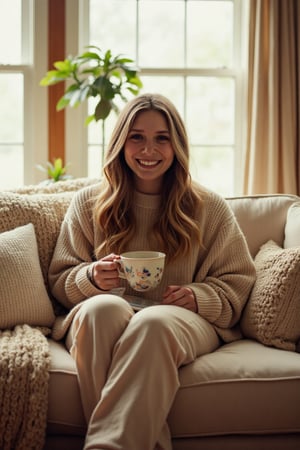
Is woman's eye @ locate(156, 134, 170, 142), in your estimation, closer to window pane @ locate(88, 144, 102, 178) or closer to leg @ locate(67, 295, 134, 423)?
leg @ locate(67, 295, 134, 423)

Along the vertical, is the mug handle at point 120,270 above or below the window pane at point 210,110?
below

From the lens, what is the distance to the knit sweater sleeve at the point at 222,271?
2.05 m

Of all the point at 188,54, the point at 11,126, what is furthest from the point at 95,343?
the point at 188,54

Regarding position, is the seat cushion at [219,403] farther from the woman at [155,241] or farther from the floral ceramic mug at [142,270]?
the floral ceramic mug at [142,270]

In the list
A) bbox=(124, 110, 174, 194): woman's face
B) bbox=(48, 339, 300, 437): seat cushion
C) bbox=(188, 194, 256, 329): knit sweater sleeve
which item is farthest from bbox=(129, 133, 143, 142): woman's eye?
bbox=(48, 339, 300, 437): seat cushion

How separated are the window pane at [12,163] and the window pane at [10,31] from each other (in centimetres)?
50

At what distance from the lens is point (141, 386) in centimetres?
163

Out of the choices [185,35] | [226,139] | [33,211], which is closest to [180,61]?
[185,35]

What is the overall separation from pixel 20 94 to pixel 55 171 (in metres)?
0.60

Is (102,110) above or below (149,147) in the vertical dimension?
above

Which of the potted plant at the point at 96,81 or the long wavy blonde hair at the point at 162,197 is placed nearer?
the long wavy blonde hair at the point at 162,197

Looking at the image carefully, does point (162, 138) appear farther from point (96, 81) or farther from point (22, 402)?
point (96, 81)

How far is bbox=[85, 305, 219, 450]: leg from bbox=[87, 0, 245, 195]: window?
218 cm

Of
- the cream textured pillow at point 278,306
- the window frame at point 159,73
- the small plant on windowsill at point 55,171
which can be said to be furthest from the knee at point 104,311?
the window frame at point 159,73
